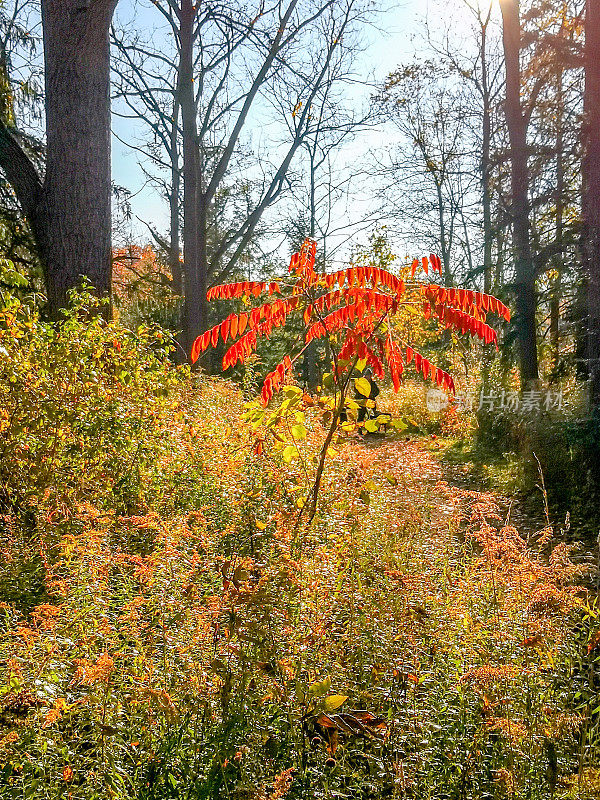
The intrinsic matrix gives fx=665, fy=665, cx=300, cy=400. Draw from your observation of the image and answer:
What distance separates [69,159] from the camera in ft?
23.0

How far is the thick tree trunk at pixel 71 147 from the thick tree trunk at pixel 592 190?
560 cm

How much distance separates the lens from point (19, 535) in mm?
4289

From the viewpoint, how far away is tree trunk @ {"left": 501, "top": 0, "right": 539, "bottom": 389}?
1047 cm

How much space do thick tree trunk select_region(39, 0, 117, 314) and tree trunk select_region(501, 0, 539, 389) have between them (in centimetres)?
616

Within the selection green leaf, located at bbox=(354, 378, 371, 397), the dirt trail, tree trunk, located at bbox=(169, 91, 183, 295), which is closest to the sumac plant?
green leaf, located at bbox=(354, 378, 371, 397)

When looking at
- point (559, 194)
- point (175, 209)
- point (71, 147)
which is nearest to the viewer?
point (71, 147)

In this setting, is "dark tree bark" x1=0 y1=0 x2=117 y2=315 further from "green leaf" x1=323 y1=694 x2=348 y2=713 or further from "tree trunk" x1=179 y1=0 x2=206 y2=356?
"green leaf" x1=323 y1=694 x2=348 y2=713

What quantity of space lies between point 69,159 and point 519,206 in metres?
6.98

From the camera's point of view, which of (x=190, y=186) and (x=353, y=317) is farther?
(x=190, y=186)

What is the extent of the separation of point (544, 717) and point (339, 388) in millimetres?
2095

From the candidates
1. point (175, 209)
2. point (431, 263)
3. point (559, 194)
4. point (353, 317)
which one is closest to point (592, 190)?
point (559, 194)

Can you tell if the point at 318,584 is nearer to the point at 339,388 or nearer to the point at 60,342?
the point at 339,388

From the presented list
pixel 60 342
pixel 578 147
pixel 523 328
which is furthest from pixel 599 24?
pixel 60 342

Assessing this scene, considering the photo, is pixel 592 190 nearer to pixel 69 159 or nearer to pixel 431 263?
pixel 431 263
